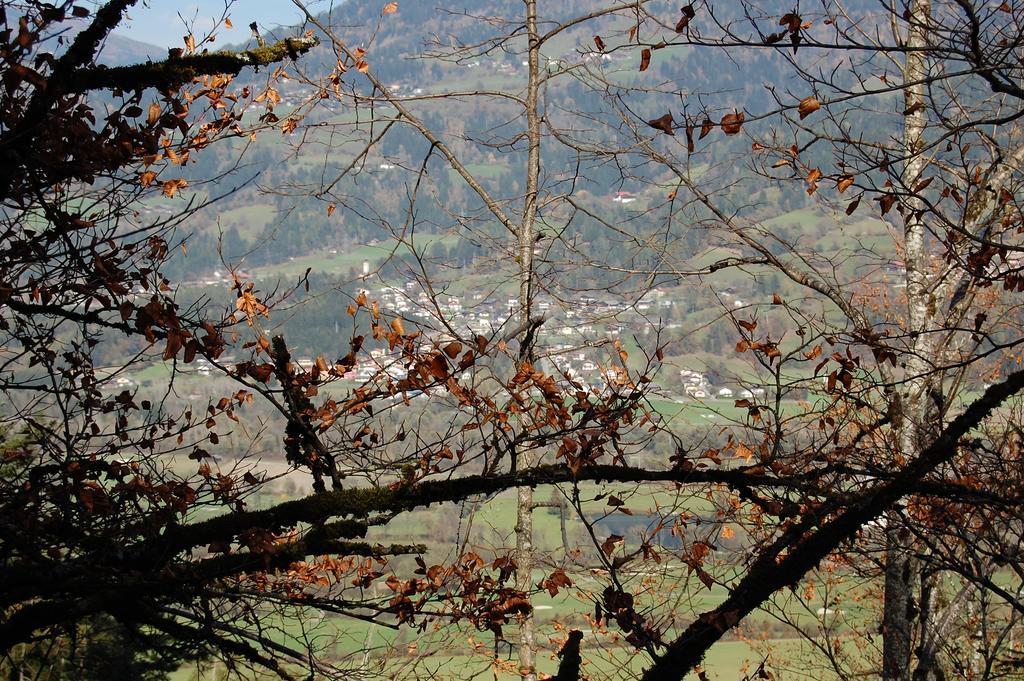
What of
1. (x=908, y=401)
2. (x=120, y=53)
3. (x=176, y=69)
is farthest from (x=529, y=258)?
(x=120, y=53)

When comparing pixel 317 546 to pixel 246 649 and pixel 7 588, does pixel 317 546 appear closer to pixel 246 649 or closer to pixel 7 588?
pixel 246 649

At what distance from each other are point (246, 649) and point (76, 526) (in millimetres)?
972

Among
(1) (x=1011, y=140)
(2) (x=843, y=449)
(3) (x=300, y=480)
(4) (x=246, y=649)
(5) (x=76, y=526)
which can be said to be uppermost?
(3) (x=300, y=480)

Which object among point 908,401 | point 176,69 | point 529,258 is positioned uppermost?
point 529,258

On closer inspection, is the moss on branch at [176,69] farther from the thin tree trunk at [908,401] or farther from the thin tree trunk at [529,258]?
the thin tree trunk at [908,401]

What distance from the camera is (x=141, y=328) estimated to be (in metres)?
3.66

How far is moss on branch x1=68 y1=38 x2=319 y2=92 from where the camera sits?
181 inches

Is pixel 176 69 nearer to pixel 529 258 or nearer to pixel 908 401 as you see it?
pixel 529 258

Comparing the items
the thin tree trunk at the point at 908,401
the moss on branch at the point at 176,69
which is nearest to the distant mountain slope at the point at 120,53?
the moss on branch at the point at 176,69

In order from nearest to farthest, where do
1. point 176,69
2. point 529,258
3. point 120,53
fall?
point 176,69 → point 529,258 → point 120,53

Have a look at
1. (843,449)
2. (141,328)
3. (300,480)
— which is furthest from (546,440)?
(300,480)

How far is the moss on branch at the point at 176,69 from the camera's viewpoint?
4598 millimetres

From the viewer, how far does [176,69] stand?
4.93 m

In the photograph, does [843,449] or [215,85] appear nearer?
[843,449]
